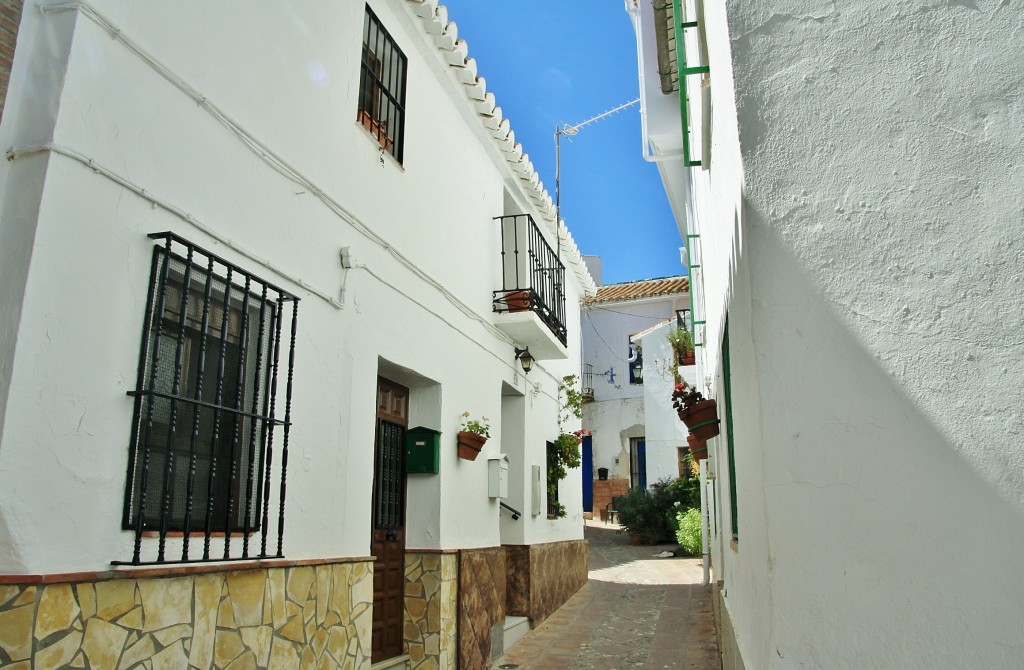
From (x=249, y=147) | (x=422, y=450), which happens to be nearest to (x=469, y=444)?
(x=422, y=450)

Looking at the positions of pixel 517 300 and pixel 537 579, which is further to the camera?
pixel 537 579

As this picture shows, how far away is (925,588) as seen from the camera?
8.64 feet

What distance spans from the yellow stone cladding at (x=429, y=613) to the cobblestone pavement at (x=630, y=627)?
1264 mm

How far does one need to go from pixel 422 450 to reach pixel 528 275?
3.64 m

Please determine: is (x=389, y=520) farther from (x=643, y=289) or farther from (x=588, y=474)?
(x=643, y=289)

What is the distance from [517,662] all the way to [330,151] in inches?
222

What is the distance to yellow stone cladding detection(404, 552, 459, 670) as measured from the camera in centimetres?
734

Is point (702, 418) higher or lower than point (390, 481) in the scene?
higher

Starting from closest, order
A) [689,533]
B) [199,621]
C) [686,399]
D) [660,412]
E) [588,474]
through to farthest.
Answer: [199,621]
[686,399]
[689,533]
[660,412]
[588,474]

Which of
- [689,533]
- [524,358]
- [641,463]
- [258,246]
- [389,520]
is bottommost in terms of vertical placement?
[689,533]

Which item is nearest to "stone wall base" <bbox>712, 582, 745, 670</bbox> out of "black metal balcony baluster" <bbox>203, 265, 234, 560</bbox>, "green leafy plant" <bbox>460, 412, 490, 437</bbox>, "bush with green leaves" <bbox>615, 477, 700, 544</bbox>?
"black metal balcony baluster" <bbox>203, 265, 234, 560</bbox>

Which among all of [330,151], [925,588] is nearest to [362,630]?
[330,151]

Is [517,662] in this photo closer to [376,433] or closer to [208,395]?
[376,433]

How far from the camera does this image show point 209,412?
461cm
